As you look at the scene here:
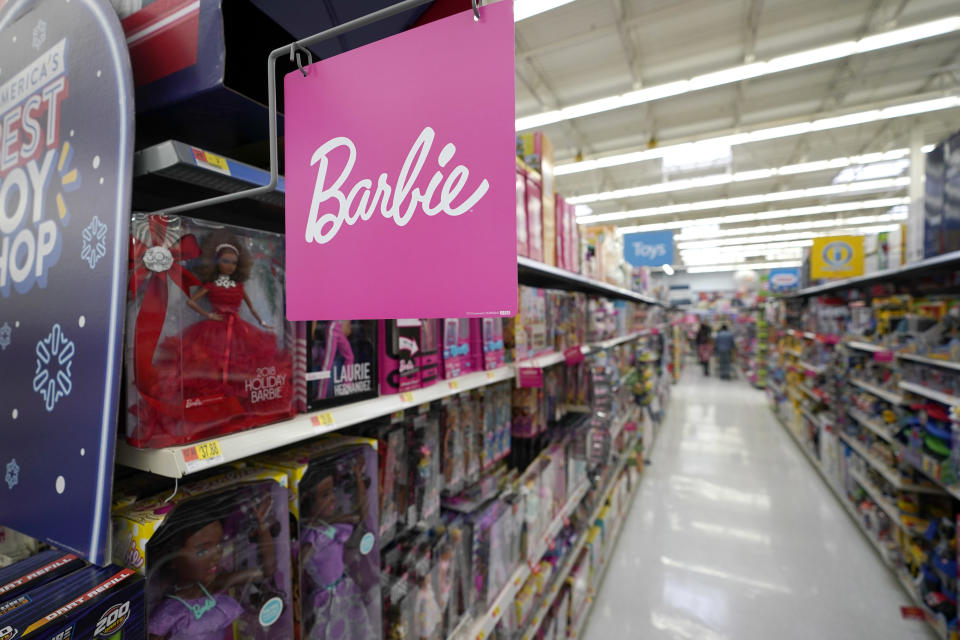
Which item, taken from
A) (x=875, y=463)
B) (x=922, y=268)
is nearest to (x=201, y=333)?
(x=922, y=268)

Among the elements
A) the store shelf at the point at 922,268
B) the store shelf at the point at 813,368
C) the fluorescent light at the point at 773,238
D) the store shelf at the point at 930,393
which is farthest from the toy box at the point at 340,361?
the fluorescent light at the point at 773,238

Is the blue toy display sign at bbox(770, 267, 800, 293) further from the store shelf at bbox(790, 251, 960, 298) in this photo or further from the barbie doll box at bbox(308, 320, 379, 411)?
the barbie doll box at bbox(308, 320, 379, 411)

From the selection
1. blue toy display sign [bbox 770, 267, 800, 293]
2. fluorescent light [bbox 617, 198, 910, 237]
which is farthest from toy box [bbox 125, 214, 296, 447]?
fluorescent light [bbox 617, 198, 910, 237]

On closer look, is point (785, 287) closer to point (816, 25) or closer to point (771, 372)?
point (771, 372)

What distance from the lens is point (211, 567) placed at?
72cm

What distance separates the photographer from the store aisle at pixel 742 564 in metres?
2.67

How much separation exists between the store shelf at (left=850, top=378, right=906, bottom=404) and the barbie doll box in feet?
12.5

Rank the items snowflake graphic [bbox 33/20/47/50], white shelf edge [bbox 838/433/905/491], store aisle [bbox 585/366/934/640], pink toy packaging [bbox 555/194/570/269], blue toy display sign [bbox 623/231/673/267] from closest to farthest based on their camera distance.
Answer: snowflake graphic [bbox 33/20/47/50]
pink toy packaging [bbox 555/194/570/269]
store aisle [bbox 585/366/934/640]
white shelf edge [bbox 838/433/905/491]
blue toy display sign [bbox 623/231/673/267]

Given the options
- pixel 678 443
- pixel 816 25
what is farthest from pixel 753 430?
pixel 816 25

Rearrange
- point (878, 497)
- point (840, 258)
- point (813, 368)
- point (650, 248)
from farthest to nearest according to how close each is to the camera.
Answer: point (650, 248) → point (813, 368) → point (840, 258) → point (878, 497)

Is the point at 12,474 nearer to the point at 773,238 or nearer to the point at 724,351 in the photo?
the point at 724,351

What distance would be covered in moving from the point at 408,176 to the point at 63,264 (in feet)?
1.94

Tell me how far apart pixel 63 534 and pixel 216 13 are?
0.81m

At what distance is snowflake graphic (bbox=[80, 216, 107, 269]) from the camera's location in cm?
63
